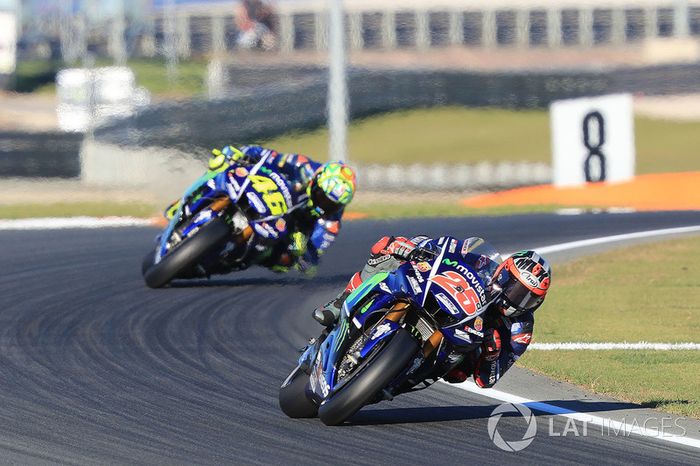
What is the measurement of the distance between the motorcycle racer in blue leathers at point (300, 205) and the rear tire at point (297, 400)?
5.66m

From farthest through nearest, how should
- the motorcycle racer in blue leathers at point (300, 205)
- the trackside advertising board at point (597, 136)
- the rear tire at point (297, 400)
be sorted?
1. the trackside advertising board at point (597, 136)
2. the motorcycle racer in blue leathers at point (300, 205)
3. the rear tire at point (297, 400)

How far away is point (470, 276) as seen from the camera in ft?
25.2

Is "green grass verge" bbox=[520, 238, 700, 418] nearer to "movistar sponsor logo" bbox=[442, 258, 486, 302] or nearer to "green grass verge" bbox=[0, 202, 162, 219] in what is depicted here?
"movistar sponsor logo" bbox=[442, 258, 486, 302]

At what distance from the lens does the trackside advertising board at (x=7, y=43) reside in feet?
176

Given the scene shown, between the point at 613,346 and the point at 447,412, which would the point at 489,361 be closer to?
the point at 447,412

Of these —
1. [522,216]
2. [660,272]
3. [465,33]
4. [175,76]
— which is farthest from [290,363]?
[465,33]

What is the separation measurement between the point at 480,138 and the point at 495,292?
87.3ft

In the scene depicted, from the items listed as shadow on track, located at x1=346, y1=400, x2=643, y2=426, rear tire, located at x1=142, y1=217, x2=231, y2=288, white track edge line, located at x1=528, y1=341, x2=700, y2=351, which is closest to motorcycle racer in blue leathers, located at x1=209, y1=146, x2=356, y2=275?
rear tire, located at x1=142, y1=217, x2=231, y2=288

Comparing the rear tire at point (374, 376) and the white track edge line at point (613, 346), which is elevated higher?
the rear tire at point (374, 376)

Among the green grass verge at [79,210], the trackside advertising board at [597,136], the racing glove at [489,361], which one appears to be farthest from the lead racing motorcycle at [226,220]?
the trackside advertising board at [597,136]

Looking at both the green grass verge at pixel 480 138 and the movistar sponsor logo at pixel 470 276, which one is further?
the green grass verge at pixel 480 138

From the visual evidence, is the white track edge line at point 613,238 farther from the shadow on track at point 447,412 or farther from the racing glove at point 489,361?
the racing glove at point 489,361

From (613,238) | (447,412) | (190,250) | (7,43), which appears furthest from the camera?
(7,43)

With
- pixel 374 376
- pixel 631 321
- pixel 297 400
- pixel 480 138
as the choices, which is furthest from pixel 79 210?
pixel 374 376
